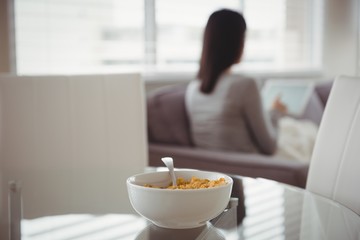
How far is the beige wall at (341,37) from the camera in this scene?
4.68 metres

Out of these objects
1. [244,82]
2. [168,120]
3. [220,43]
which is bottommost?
[168,120]

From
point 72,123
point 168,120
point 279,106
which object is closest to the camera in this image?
point 72,123

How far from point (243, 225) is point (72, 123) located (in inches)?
36.7

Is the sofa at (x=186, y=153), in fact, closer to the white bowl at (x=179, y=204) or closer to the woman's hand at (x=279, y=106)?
the woman's hand at (x=279, y=106)

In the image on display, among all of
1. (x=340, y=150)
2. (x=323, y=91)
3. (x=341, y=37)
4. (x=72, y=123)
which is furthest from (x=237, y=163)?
(x=341, y=37)

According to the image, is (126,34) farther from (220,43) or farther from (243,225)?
(243,225)

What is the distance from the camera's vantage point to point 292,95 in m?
3.29

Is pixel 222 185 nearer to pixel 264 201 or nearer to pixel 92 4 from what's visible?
pixel 264 201

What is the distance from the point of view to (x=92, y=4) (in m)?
3.04

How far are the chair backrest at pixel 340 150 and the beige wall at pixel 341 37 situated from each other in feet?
11.3

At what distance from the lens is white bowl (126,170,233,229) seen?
854 millimetres

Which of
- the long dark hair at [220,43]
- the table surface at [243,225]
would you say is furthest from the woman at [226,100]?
the table surface at [243,225]

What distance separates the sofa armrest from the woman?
122 millimetres

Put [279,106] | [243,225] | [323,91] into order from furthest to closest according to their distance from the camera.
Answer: [323,91] < [279,106] < [243,225]
